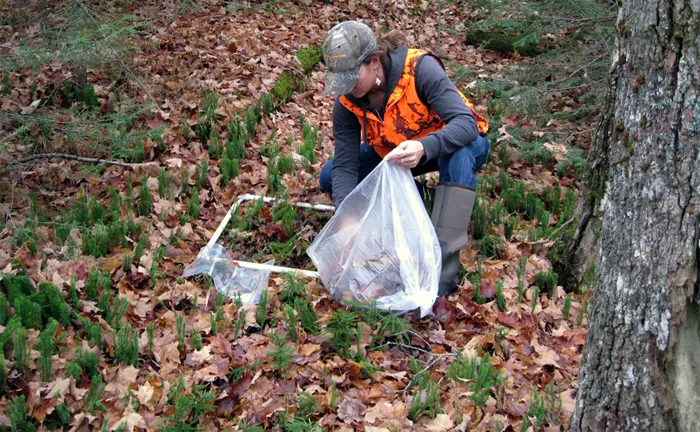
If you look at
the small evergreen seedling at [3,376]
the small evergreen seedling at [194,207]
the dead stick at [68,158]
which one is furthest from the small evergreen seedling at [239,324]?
the dead stick at [68,158]

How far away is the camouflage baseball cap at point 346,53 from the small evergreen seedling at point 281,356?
1.29 meters

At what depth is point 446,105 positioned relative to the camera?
11.6ft

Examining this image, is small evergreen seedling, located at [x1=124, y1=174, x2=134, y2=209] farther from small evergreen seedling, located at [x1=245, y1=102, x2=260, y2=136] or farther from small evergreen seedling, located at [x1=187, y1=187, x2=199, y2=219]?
small evergreen seedling, located at [x1=245, y1=102, x2=260, y2=136]

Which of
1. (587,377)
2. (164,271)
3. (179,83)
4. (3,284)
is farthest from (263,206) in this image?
(587,377)

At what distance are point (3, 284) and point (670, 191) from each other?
2923 millimetres

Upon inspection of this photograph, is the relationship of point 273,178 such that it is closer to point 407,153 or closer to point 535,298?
point 407,153

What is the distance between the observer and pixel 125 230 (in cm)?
394

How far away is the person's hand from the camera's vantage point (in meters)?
3.29

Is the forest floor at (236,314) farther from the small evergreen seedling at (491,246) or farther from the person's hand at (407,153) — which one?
the person's hand at (407,153)

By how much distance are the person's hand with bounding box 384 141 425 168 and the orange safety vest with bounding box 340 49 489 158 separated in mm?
416

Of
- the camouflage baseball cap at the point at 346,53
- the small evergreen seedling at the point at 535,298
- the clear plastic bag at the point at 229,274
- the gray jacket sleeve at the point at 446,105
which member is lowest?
the clear plastic bag at the point at 229,274

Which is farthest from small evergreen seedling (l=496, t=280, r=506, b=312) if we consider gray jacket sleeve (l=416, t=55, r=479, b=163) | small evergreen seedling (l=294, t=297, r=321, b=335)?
small evergreen seedling (l=294, t=297, r=321, b=335)

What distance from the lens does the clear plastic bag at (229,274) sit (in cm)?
358

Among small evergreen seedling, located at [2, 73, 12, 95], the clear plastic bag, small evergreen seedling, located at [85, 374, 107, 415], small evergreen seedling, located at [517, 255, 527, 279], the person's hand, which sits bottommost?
the clear plastic bag
